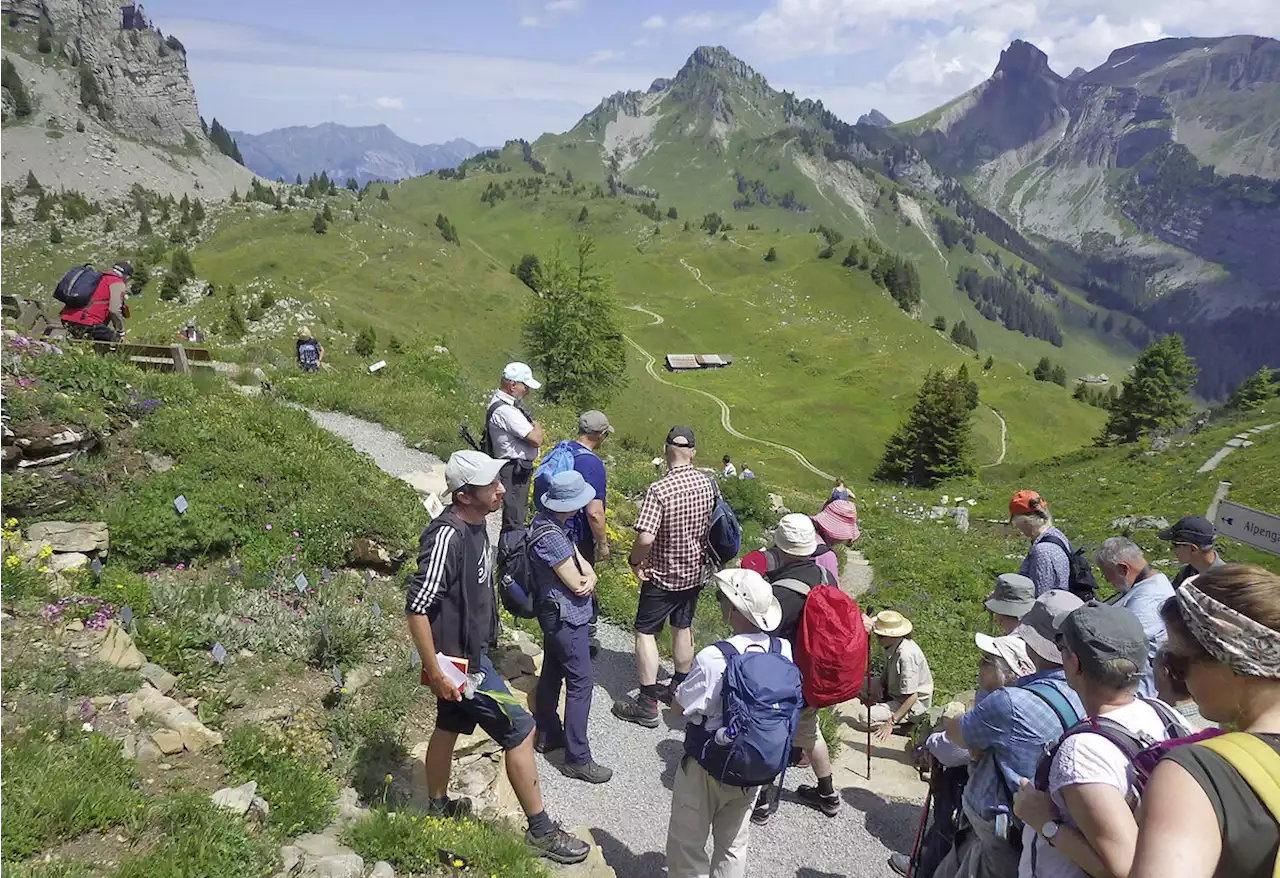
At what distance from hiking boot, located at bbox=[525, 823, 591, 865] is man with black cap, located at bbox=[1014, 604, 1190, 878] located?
11.0 feet

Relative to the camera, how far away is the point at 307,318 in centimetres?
4397

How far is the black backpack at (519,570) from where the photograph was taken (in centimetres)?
630

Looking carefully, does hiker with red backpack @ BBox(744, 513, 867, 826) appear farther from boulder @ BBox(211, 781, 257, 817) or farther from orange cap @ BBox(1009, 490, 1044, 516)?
boulder @ BBox(211, 781, 257, 817)

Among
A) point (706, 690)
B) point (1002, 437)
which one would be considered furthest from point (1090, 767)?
point (1002, 437)

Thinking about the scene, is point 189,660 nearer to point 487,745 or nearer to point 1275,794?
point 487,745

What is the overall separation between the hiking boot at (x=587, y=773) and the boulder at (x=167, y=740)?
3.47 meters

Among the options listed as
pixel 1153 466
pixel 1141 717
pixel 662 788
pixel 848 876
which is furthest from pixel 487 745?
pixel 1153 466

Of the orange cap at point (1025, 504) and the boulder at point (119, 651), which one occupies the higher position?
the orange cap at point (1025, 504)

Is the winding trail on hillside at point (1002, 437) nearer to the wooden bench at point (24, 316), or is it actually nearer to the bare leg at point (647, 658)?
the bare leg at point (647, 658)

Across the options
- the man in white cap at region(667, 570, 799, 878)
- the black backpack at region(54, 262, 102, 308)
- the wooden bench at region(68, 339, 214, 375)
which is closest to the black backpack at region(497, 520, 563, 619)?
the man in white cap at region(667, 570, 799, 878)

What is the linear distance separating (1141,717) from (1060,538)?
4954 mm

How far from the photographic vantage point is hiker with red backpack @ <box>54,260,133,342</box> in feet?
48.3

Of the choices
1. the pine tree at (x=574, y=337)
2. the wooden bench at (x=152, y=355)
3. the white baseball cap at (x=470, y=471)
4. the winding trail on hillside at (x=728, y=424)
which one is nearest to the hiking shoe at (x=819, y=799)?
the white baseball cap at (x=470, y=471)

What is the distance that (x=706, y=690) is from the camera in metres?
5.02
